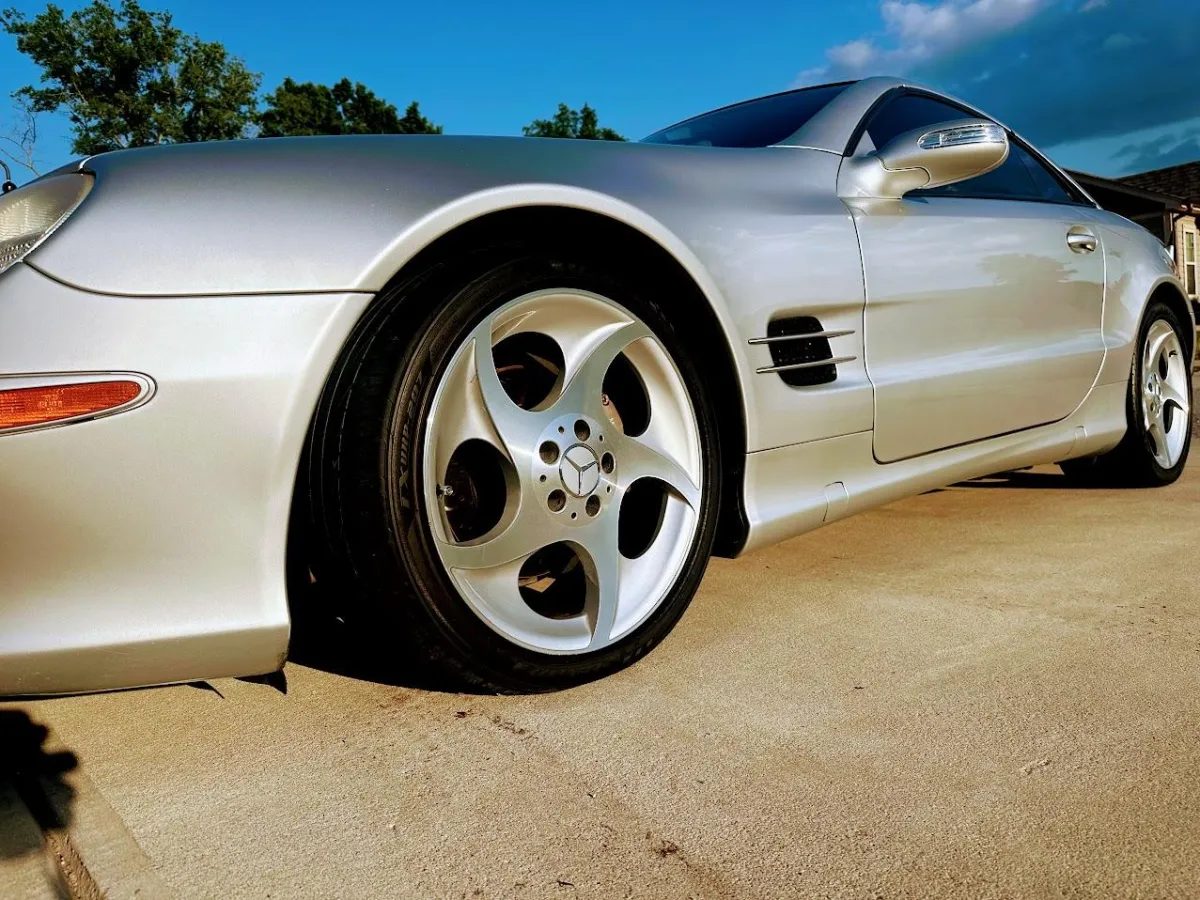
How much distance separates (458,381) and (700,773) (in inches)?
28.7

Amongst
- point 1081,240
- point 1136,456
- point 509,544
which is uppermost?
point 1081,240

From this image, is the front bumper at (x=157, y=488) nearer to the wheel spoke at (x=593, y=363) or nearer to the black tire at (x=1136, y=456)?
the wheel spoke at (x=593, y=363)

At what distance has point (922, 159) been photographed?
90.4 inches

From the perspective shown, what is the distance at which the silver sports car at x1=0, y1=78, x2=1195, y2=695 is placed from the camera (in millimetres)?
1251

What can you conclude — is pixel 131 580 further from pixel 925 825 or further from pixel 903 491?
pixel 903 491

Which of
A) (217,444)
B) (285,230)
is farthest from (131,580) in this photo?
(285,230)

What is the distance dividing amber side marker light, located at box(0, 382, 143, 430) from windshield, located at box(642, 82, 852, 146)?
1572mm

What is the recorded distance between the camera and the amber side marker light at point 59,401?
120cm

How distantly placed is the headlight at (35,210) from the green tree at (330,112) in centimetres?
3477

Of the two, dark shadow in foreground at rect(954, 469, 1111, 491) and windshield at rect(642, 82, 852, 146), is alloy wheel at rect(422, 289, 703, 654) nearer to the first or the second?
windshield at rect(642, 82, 852, 146)

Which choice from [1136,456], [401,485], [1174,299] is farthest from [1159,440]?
[401,485]

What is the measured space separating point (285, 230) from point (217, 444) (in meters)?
0.34

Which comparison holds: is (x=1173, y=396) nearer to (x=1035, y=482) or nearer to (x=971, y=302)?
(x=1035, y=482)

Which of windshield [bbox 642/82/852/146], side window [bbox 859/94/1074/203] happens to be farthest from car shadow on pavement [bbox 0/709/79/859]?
side window [bbox 859/94/1074/203]
